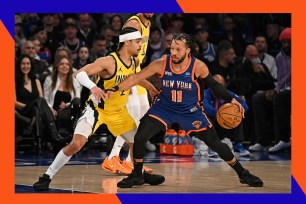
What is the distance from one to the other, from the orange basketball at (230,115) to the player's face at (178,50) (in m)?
0.79

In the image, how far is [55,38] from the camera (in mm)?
14828

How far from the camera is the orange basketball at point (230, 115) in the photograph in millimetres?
8203

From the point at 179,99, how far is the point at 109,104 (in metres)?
0.89

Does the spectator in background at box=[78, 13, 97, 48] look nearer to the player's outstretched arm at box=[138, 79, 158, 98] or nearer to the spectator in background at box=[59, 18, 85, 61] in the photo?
the spectator in background at box=[59, 18, 85, 61]

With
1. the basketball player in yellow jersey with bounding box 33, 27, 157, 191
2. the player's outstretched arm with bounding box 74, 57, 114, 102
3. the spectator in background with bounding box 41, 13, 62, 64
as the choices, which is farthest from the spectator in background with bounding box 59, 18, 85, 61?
the player's outstretched arm with bounding box 74, 57, 114, 102

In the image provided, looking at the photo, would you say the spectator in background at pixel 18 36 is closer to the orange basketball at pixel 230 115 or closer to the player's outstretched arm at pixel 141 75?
the player's outstretched arm at pixel 141 75

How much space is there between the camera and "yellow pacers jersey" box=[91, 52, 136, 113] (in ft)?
27.4

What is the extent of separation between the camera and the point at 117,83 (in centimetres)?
834

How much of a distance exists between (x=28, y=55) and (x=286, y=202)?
299 inches

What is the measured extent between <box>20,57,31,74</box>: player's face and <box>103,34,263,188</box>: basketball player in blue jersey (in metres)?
4.57
